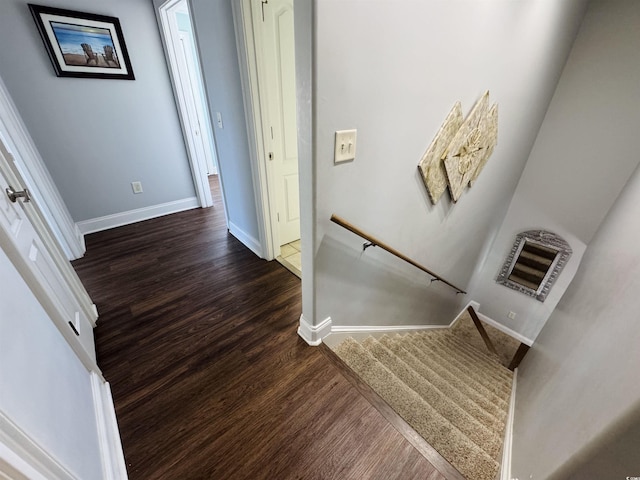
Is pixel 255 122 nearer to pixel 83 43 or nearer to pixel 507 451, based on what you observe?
pixel 83 43

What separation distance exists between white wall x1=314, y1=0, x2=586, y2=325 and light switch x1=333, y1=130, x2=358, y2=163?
0.03 meters

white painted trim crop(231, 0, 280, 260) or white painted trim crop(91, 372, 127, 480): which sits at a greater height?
white painted trim crop(231, 0, 280, 260)

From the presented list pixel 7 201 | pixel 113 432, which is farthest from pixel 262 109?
pixel 113 432

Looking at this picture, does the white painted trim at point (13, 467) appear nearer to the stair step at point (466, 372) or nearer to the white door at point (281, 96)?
the white door at point (281, 96)

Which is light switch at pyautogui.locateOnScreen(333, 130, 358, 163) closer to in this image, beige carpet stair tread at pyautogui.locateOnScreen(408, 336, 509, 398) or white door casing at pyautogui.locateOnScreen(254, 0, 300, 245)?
white door casing at pyautogui.locateOnScreen(254, 0, 300, 245)

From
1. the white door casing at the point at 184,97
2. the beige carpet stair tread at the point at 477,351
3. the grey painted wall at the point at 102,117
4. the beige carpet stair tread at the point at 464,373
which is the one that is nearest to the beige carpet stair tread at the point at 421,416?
the beige carpet stair tread at the point at 464,373

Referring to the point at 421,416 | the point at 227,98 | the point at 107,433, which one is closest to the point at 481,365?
the point at 421,416

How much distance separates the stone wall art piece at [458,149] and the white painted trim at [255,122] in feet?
3.82

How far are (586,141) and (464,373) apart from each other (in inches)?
104

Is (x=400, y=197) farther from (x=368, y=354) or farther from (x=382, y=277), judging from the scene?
(x=368, y=354)

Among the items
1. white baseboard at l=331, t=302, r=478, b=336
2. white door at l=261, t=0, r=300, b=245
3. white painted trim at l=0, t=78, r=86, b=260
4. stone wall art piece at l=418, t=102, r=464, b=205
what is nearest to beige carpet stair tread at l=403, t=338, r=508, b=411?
white baseboard at l=331, t=302, r=478, b=336

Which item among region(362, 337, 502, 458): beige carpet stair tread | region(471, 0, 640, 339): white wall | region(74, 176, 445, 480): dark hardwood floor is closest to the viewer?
region(74, 176, 445, 480): dark hardwood floor

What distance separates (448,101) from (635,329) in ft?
3.97

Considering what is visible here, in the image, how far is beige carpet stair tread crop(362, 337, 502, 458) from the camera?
1.34 metres
